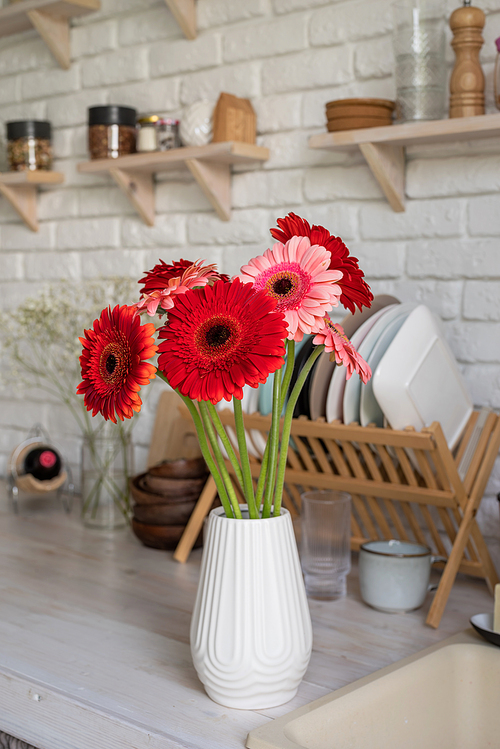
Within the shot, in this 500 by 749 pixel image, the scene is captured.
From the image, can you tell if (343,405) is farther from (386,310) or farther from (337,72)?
(337,72)

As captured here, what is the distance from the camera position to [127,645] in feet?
3.42

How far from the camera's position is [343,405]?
123 cm

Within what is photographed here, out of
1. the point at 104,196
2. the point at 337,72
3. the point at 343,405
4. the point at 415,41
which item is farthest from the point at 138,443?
the point at 415,41

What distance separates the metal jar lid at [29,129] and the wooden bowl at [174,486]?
2.96 feet

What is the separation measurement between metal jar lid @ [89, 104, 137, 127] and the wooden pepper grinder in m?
0.72

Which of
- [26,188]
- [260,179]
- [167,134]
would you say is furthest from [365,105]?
[26,188]

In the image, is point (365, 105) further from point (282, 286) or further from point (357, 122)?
point (282, 286)

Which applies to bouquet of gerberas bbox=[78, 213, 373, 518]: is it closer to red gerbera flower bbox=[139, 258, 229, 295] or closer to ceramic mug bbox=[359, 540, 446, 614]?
red gerbera flower bbox=[139, 258, 229, 295]

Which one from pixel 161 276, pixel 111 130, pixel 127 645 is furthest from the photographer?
pixel 111 130

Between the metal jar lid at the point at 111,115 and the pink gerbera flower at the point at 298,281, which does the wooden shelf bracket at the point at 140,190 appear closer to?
the metal jar lid at the point at 111,115

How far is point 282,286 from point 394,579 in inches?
21.0

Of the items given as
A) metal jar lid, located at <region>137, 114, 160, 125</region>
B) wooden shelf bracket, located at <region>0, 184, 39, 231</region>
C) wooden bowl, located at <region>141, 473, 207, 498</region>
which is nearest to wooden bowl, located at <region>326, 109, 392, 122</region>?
metal jar lid, located at <region>137, 114, 160, 125</region>

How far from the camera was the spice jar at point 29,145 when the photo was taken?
189 cm

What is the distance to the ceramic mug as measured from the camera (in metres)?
1.15
